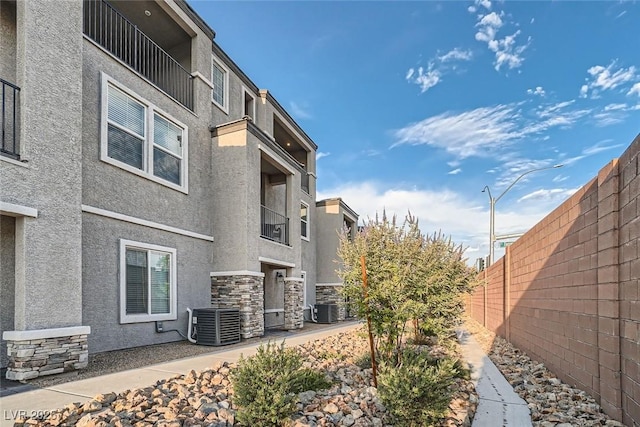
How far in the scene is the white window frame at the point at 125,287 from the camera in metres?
7.51

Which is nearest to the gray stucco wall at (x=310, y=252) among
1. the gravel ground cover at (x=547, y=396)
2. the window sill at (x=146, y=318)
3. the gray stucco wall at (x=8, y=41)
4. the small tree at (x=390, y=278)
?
the window sill at (x=146, y=318)

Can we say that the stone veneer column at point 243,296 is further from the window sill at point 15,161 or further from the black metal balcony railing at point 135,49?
the window sill at point 15,161

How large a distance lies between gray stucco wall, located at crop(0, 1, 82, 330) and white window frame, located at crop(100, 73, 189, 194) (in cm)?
128

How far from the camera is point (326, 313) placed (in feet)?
50.9

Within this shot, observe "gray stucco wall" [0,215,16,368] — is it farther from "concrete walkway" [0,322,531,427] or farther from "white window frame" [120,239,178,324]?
"white window frame" [120,239,178,324]

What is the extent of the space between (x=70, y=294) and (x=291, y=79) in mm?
11283

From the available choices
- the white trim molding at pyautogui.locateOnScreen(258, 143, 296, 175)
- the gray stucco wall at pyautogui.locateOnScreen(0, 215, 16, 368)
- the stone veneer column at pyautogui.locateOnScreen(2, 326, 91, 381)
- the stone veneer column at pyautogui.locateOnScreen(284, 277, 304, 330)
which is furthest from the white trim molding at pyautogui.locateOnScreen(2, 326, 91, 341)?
the stone veneer column at pyautogui.locateOnScreen(284, 277, 304, 330)

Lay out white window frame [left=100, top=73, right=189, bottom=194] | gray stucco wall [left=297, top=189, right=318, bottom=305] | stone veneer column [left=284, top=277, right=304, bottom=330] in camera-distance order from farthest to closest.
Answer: gray stucco wall [left=297, top=189, right=318, bottom=305] < stone veneer column [left=284, top=277, right=304, bottom=330] < white window frame [left=100, top=73, right=189, bottom=194]

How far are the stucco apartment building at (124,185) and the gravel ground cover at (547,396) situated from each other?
6176 mm

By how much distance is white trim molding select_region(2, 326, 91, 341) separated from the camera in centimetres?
502

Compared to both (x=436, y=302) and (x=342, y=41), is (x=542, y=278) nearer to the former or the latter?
(x=436, y=302)

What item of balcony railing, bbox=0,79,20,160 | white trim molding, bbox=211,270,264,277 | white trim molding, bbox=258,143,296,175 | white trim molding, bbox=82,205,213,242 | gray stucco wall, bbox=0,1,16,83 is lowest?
white trim molding, bbox=211,270,264,277

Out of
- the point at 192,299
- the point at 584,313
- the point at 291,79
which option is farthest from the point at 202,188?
the point at 584,313

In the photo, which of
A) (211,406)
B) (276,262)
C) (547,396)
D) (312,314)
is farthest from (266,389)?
(312,314)
